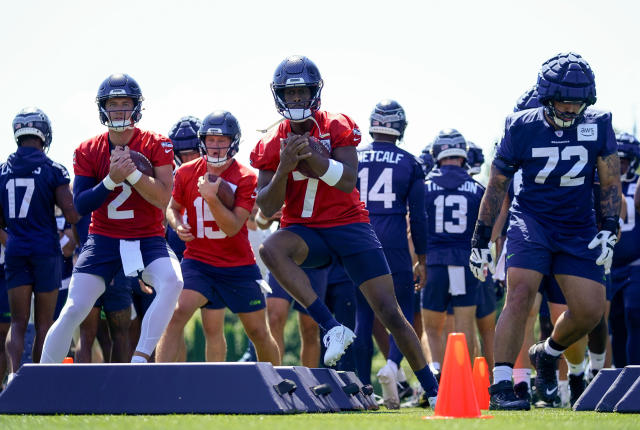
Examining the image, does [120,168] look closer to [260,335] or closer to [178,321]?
[178,321]

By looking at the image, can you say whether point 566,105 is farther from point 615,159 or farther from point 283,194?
point 283,194

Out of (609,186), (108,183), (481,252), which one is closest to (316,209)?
(481,252)

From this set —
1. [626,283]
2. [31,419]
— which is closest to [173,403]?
[31,419]

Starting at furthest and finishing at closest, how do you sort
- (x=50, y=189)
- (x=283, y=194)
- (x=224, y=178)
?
(x=50, y=189) < (x=224, y=178) < (x=283, y=194)

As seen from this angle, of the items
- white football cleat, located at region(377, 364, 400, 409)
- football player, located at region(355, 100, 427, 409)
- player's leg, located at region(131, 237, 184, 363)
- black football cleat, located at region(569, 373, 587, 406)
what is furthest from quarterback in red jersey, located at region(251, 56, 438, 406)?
football player, located at region(355, 100, 427, 409)

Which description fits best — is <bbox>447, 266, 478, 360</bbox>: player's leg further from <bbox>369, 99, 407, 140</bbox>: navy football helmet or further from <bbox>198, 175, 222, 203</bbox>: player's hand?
<bbox>198, 175, 222, 203</bbox>: player's hand

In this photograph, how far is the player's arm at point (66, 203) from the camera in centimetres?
939

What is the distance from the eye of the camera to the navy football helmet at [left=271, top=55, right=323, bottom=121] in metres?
7.18

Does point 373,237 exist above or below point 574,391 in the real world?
above

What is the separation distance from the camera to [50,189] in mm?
9602

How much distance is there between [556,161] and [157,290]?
9.85 ft

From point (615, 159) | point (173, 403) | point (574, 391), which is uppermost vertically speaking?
point (615, 159)

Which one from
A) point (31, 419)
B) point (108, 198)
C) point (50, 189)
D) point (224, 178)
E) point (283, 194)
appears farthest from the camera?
point (50, 189)

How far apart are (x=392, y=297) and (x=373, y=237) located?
45 centimetres
